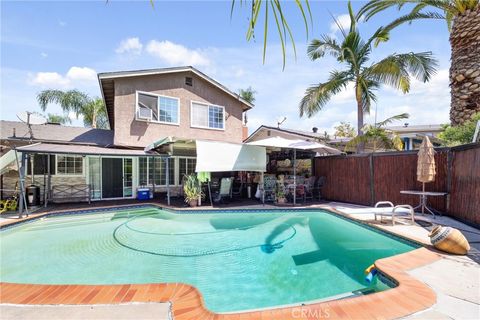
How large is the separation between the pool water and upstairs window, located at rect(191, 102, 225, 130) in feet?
26.9

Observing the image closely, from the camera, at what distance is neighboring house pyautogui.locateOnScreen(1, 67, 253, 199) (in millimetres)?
13961

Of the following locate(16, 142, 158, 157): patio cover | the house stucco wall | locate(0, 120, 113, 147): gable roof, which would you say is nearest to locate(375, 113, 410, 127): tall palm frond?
the house stucco wall

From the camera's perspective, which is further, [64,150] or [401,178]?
[64,150]

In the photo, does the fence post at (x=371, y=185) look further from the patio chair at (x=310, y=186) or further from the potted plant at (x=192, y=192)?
the potted plant at (x=192, y=192)

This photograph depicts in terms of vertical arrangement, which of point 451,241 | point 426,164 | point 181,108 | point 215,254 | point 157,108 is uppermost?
point 181,108

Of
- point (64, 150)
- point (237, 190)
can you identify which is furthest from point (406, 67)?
point (64, 150)

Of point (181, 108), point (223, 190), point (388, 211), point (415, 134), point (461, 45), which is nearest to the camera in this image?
point (388, 211)

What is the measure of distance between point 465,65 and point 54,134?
68.9 feet

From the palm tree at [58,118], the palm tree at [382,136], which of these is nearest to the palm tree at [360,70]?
the palm tree at [382,136]

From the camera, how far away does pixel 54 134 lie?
14648 millimetres

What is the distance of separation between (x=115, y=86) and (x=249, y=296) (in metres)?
13.9

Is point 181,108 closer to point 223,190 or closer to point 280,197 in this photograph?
point 223,190

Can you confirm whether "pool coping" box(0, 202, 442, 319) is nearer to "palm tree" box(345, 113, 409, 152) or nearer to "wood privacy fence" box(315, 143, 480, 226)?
"wood privacy fence" box(315, 143, 480, 226)

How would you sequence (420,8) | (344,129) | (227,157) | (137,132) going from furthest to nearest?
1. (344,129)
2. (137,132)
3. (227,157)
4. (420,8)
